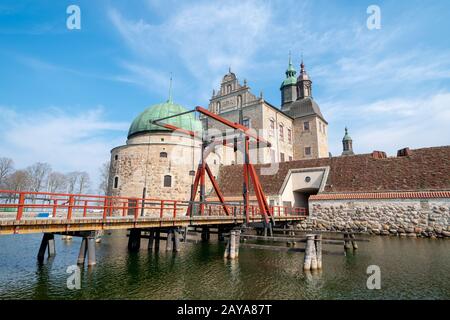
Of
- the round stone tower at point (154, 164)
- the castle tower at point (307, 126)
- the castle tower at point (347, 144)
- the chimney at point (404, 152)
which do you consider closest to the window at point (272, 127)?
the castle tower at point (307, 126)

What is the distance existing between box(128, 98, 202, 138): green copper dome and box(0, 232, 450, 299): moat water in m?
14.5

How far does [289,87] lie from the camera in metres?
41.0

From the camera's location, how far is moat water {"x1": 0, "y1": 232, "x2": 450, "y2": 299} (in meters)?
6.08

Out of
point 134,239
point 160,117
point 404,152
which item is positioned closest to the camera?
point 134,239

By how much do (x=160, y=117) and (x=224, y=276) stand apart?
19.5 metres

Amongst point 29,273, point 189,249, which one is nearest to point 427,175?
point 189,249

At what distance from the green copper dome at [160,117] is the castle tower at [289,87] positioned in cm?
1923

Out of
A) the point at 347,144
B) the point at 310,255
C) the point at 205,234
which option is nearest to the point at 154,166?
the point at 205,234

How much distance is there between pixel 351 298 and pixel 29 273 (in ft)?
28.6

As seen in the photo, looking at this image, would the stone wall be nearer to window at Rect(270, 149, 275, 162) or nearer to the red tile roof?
the red tile roof

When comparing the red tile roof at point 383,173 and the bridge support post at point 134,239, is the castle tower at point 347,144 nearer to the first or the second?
the red tile roof at point 383,173

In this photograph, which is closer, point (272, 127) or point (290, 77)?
point (272, 127)

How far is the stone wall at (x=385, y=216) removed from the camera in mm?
14766

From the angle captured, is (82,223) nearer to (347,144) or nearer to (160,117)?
(160,117)
